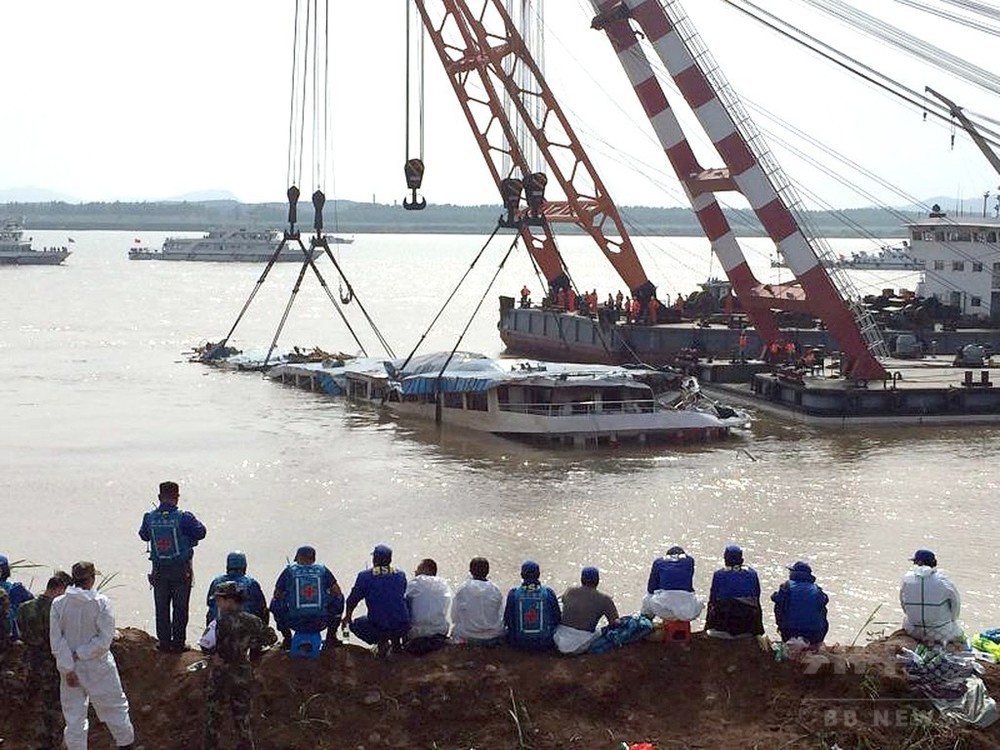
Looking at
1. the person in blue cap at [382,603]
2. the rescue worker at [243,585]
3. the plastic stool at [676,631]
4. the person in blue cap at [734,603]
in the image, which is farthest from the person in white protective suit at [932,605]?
the rescue worker at [243,585]

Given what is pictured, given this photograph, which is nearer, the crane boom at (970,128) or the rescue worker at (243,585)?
the rescue worker at (243,585)

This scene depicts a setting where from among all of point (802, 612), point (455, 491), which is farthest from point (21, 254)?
point (802, 612)

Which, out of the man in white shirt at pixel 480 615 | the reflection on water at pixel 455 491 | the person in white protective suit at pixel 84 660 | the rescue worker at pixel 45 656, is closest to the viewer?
the person in white protective suit at pixel 84 660

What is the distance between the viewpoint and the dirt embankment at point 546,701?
9.19m

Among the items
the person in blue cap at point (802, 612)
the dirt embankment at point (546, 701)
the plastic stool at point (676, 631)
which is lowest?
the dirt embankment at point (546, 701)

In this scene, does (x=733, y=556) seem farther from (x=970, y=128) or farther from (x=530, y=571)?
(x=970, y=128)

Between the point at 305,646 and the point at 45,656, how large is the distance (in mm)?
1943

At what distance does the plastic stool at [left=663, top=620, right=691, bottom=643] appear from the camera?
1023cm

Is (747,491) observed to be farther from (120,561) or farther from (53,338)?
(53,338)

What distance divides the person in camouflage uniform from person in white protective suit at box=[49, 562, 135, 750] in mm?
636

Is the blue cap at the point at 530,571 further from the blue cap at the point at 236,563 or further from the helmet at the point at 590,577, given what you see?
the blue cap at the point at 236,563

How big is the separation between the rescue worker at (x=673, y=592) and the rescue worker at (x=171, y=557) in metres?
3.80

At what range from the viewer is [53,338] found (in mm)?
57656

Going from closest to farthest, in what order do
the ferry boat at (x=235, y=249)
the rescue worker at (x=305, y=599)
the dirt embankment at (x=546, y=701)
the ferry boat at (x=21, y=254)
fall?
1. the dirt embankment at (x=546, y=701)
2. the rescue worker at (x=305, y=599)
3. the ferry boat at (x=21, y=254)
4. the ferry boat at (x=235, y=249)
